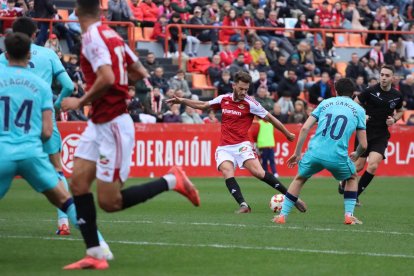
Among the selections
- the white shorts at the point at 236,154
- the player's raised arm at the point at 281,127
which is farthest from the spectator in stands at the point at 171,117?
the player's raised arm at the point at 281,127

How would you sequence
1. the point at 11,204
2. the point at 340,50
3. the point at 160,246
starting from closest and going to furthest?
the point at 160,246, the point at 11,204, the point at 340,50

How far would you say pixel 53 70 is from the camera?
12.1 metres

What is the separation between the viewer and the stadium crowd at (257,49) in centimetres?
2773

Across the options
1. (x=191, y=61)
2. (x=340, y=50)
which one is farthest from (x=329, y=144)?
(x=340, y=50)

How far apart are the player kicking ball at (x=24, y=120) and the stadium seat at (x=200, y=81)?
21112 millimetres

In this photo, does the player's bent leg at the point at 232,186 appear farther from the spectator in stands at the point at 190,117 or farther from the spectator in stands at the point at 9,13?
the spectator in stands at the point at 9,13

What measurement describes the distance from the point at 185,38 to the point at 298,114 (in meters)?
4.30

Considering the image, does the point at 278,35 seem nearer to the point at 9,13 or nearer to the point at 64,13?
the point at 64,13

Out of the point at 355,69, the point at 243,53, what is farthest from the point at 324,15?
the point at 243,53

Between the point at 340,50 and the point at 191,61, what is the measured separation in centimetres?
657

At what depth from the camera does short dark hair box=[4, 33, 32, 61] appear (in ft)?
32.0

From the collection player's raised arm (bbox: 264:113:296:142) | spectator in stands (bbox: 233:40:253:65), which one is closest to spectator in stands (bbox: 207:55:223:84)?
spectator in stands (bbox: 233:40:253:65)

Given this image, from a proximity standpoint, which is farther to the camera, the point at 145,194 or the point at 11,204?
the point at 11,204

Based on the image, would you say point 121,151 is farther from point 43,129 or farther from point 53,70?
point 53,70
